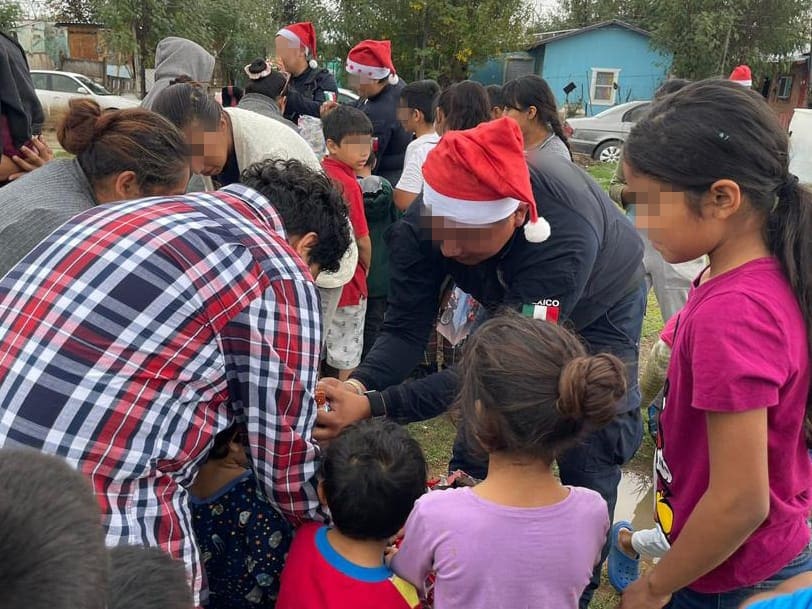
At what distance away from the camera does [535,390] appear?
1.58 metres

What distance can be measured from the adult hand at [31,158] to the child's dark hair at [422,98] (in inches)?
95.2

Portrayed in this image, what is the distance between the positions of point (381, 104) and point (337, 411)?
3755 millimetres

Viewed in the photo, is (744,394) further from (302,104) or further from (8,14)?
(8,14)

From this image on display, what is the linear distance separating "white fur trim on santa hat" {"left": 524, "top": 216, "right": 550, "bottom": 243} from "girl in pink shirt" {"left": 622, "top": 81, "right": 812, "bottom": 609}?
499 mm

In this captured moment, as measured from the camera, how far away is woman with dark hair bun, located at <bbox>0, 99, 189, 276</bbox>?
216cm

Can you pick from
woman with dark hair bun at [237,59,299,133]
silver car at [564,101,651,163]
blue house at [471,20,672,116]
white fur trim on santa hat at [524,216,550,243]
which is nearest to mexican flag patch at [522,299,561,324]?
white fur trim on santa hat at [524,216,550,243]

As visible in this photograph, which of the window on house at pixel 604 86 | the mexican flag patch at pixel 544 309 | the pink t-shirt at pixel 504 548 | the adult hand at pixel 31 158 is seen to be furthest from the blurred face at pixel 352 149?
the window on house at pixel 604 86

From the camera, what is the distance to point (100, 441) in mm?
1444

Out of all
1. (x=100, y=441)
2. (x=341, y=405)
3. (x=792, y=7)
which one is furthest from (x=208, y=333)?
(x=792, y=7)

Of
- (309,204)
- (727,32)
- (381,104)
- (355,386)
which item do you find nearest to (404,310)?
(355,386)

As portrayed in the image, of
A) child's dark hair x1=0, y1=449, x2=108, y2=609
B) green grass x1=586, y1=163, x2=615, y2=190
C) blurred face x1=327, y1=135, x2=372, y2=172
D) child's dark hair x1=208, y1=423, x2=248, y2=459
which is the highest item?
child's dark hair x1=0, y1=449, x2=108, y2=609

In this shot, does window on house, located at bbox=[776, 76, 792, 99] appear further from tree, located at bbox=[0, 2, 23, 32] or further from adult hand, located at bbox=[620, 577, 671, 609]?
adult hand, located at bbox=[620, 577, 671, 609]

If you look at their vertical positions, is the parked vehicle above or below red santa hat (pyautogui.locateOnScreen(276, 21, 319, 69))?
below

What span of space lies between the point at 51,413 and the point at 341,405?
0.90 meters
